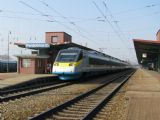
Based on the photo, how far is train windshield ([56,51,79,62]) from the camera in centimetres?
3092

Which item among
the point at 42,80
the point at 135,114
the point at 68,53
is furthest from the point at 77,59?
the point at 135,114

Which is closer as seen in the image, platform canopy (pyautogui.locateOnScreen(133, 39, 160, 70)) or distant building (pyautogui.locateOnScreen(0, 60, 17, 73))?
platform canopy (pyautogui.locateOnScreen(133, 39, 160, 70))

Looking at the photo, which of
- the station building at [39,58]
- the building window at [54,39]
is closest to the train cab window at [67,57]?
the station building at [39,58]

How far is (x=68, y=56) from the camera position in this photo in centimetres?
3139

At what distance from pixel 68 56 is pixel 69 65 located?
1.36 m

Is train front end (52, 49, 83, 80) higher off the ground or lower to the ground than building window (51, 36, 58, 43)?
lower

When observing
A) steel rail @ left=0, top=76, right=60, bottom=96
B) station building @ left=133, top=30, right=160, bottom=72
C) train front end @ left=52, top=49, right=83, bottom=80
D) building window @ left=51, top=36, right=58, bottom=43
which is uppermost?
building window @ left=51, top=36, right=58, bottom=43

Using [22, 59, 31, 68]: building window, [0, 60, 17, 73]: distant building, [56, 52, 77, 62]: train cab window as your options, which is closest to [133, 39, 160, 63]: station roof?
[22, 59, 31, 68]: building window

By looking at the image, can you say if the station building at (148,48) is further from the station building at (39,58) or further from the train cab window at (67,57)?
the train cab window at (67,57)

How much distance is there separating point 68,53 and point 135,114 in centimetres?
2046

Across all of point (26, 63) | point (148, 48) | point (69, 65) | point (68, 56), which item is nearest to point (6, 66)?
point (26, 63)

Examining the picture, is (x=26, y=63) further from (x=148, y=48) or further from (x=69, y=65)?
(x=148, y=48)

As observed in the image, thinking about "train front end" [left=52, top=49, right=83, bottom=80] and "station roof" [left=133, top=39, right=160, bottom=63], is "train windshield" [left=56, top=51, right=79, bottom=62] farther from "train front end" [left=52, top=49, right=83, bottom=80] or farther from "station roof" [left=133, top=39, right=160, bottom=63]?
→ "station roof" [left=133, top=39, right=160, bottom=63]

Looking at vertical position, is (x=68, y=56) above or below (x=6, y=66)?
above
